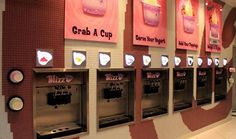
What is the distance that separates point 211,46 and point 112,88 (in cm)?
320

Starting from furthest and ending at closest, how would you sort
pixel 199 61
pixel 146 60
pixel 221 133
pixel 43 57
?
1. pixel 221 133
2. pixel 199 61
3. pixel 146 60
4. pixel 43 57

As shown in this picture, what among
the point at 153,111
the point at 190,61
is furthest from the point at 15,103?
the point at 190,61

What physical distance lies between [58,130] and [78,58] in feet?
2.76

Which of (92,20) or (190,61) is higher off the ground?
(92,20)

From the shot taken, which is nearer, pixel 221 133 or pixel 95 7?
pixel 95 7

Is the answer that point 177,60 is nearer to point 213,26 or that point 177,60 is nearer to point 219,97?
point 213,26

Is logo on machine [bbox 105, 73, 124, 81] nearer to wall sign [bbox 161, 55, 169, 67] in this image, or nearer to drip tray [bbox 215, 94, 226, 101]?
wall sign [bbox 161, 55, 169, 67]

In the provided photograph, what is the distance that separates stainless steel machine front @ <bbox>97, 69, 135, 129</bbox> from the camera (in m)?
3.60

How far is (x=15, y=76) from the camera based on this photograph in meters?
2.63

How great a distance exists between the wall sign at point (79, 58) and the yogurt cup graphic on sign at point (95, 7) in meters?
0.50

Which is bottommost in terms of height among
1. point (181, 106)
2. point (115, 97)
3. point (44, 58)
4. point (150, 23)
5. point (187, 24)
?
point (181, 106)

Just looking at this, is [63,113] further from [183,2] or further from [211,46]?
[211,46]

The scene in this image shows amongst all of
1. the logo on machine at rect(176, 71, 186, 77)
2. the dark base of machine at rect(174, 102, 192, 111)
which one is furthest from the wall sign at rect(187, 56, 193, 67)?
the dark base of machine at rect(174, 102, 192, 111)

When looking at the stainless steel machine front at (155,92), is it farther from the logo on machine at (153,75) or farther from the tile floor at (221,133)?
the tile floor at (221,133)
